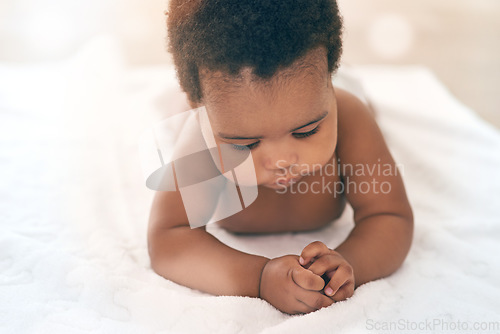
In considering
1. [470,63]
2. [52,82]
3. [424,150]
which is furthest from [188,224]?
[470,63]

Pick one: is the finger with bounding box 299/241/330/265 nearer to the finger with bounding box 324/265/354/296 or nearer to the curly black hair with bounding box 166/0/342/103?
the finger with bounding box 324/265/354/296

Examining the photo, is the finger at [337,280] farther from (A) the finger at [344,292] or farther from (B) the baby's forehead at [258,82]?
(B) the baby's forehead at [258,82]

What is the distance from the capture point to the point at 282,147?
1.50 feet

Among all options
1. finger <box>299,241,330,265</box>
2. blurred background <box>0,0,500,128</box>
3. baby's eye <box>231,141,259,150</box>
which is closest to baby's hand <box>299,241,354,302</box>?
finger <box>299,241,330,265</box>

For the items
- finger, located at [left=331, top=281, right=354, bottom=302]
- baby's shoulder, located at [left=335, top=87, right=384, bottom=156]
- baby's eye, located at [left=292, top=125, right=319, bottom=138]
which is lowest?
finger, located at [left=331, top=281, right=354, bottom=302]

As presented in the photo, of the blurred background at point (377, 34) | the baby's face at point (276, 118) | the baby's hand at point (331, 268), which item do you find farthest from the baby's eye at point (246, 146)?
the blurred background at point (377, 34)

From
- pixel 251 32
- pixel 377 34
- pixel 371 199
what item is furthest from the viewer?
pixel 377 34

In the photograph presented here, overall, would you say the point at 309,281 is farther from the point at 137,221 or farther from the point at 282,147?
the point at 137,221

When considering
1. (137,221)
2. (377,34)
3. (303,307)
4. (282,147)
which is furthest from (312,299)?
(377,34)

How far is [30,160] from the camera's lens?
0.73 m

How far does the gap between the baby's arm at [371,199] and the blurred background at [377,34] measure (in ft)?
0.61

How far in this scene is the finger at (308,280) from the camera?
17.2 inches

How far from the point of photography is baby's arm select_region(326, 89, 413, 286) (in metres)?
0.52

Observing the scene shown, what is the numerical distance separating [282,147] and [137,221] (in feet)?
0.86
